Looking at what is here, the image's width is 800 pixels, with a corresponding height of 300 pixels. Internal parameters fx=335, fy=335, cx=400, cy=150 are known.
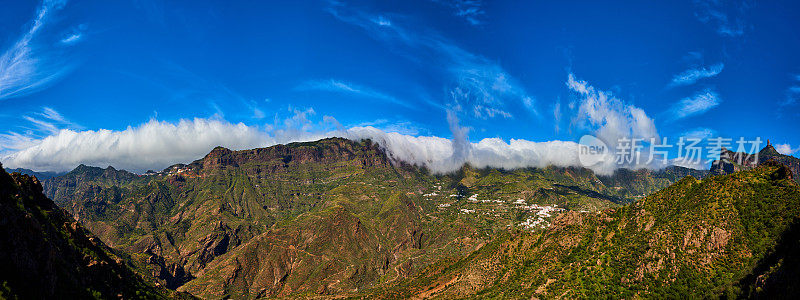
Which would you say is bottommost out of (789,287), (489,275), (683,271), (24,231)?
(489,275)

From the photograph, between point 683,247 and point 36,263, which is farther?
point 683,247

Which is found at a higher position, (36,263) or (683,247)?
(36,263)

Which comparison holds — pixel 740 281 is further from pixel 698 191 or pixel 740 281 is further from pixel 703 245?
pixel 698 191

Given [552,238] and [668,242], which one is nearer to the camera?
[668,242]

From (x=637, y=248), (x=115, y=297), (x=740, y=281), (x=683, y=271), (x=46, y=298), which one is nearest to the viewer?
(x=46, y=298)

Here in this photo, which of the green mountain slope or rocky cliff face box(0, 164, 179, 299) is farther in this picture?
the green mountain slope

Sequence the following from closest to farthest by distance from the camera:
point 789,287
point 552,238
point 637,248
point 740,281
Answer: point 789,287 → point 740,281 → point 637,248 → point 552,238

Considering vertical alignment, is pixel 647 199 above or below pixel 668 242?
above

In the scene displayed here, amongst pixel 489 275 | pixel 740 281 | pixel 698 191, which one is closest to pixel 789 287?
pixel 740 281
